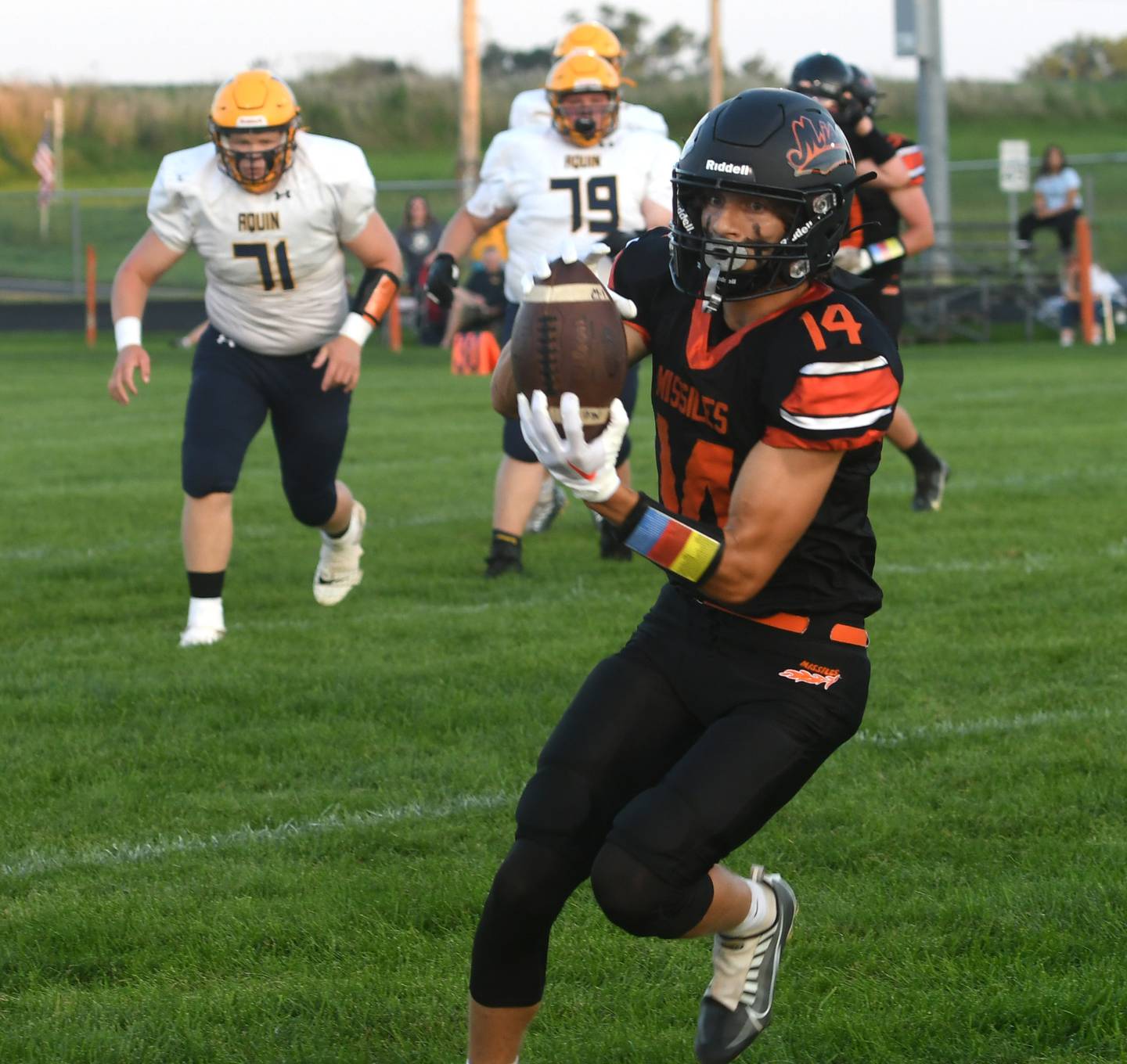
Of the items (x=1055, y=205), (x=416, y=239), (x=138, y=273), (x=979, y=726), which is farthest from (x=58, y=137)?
(x=979, y=726)

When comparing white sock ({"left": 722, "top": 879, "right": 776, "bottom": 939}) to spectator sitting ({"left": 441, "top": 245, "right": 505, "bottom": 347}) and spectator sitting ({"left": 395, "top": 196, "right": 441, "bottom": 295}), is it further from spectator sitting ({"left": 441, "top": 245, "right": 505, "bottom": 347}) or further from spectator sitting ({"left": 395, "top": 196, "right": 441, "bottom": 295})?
spectator sitting ({"left": 395, "top": 196, "right": 441, "bottom": 295})

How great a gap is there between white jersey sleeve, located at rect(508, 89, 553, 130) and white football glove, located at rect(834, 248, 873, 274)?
1.39 m

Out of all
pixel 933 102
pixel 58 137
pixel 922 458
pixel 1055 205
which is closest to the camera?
pixel 922 458

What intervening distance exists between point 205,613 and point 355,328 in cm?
113

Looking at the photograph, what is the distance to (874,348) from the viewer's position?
3111mm

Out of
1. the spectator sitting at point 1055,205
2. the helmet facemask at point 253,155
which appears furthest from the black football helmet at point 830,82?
the spectator sitting at point 1055,205

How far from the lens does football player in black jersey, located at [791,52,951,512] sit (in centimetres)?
787

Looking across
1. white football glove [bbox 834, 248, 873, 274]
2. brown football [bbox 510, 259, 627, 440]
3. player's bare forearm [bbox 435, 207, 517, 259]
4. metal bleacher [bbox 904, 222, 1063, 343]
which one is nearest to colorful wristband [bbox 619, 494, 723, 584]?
brown football [bbox 510, 259, 627, 440]

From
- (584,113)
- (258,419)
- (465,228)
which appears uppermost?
(584,113)

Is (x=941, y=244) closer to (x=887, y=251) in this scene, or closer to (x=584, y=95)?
(x=887, y=251)

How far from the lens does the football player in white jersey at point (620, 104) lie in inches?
307

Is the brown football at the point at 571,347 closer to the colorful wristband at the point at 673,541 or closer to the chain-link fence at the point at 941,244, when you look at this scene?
the colorful wristband at the point at 673,541

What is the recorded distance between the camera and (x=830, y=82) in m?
7.84

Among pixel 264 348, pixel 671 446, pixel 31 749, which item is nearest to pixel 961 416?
pixel 264 348
